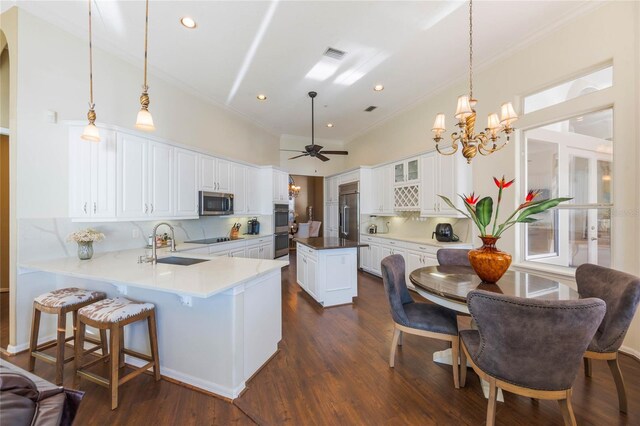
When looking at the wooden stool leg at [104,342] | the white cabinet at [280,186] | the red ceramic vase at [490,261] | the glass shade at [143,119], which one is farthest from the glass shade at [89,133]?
the white cabinet at [280,186]

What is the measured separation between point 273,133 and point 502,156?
5344 millimetres

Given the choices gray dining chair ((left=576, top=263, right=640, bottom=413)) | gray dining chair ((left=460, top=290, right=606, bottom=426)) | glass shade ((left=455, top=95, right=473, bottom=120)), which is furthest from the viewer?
glass shade ((left=455, top=95, right=473, bottom=120))

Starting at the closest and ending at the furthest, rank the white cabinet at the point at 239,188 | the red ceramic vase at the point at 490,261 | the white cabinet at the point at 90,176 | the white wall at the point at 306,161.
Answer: the red ceramic vase at the point at 490,261, the white cabinet at the point at 90,176, the white cabinet at the point at 239,188, the white wall at the point at 306,161

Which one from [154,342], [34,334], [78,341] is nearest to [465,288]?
[154,342]

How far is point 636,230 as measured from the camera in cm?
239

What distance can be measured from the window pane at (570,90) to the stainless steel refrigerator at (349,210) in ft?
11.1

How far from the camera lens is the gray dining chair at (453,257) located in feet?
9.34

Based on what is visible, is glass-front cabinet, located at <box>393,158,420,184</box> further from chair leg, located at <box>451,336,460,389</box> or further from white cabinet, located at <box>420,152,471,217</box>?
chair leg, located at <box>451,336,460,389</box>

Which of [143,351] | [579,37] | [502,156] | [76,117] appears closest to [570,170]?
[502,156]

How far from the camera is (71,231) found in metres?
2.85

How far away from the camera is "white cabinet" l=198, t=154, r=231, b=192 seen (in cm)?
432

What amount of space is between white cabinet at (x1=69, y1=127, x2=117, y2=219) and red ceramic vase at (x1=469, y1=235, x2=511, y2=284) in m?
3.86

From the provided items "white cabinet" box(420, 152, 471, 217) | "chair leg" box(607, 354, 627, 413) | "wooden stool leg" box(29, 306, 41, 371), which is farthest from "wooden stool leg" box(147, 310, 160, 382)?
"white cabinet" box(420, 152, 471, 217)

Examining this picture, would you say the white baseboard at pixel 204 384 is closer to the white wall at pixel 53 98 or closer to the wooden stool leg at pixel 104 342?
the wooden stool leg at pixel 104 342
